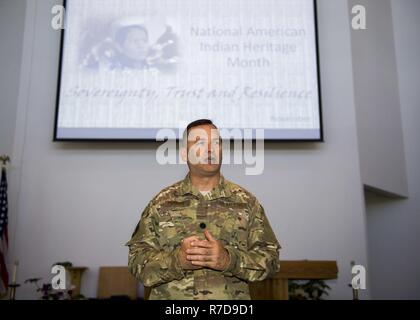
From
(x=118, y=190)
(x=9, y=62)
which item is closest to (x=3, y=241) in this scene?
(x=118, y=190)

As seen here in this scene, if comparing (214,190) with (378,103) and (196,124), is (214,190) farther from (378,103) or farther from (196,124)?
(378,103)

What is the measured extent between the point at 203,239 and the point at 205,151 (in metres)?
0.35

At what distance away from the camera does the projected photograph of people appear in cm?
541

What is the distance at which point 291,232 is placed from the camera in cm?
522

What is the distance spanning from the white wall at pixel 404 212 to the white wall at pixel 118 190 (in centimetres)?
108

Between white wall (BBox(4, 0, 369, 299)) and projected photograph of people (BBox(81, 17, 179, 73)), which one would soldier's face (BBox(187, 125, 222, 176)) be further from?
projected photograph of people (BBox(81, 17, 179, 73))

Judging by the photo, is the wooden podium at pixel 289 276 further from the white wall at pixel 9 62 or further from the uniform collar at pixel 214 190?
the white wall at pixel 9 62

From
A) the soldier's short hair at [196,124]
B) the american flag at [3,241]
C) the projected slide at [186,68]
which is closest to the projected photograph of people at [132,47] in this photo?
the projected slide at [186,68]

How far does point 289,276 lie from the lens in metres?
3.78

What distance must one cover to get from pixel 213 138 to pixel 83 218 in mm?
3620

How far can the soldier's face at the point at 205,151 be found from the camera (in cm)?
189

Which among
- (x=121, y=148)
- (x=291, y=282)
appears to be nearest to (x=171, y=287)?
(x=291, y=282)

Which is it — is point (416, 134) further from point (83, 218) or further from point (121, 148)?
point (83, 218)

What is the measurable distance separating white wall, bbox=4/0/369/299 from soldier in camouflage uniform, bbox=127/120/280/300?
336 centimetres
